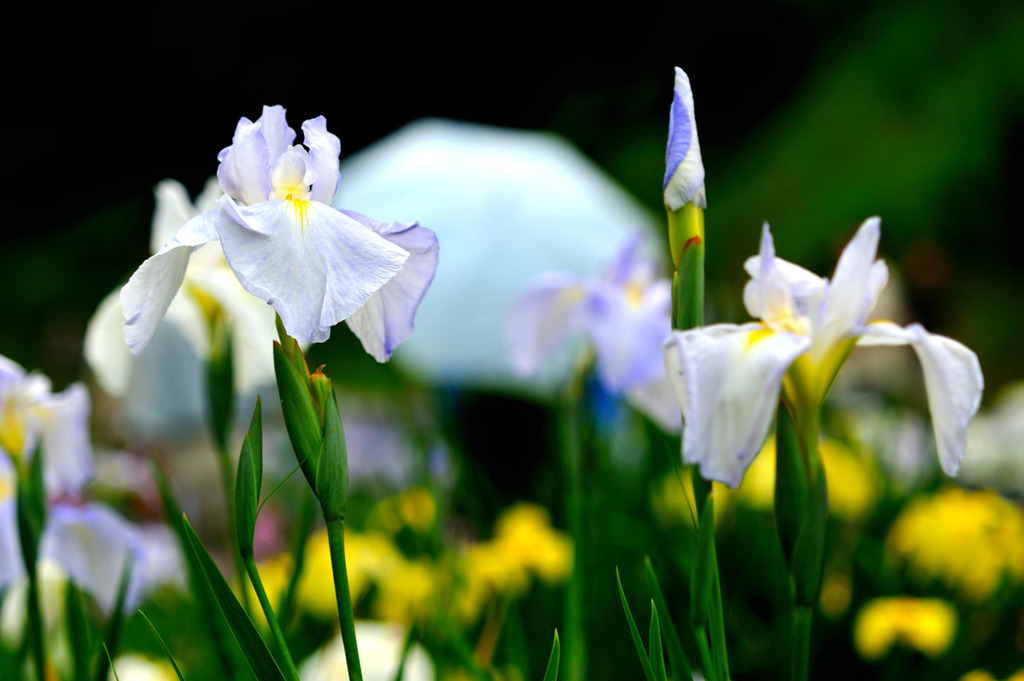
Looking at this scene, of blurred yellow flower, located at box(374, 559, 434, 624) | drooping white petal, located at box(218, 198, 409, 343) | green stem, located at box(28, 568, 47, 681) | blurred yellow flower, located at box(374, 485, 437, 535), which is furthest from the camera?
blurred yellow flower, located at box(374, 485, 437, 535)

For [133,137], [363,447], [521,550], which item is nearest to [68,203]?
[133,137]

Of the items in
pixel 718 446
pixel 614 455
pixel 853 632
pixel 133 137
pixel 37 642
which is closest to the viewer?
pixel 718 446

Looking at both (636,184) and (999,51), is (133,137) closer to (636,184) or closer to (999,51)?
(636,184)

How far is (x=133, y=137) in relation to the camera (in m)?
3.82

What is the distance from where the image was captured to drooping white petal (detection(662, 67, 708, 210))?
35 centimetres

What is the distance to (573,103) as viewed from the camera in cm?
379

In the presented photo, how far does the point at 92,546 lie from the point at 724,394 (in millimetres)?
447

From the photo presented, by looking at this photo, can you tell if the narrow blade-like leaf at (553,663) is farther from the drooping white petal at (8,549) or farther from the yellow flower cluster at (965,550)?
the yellow flower cluster at (965,550)

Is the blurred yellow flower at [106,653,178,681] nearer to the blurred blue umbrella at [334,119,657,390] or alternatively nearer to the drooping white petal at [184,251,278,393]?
the drooping white petal at [184,251,278,393]

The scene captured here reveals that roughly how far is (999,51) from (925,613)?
321 cm

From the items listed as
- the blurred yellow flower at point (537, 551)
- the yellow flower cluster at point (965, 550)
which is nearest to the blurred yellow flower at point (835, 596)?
the yellow flower cluster at point (965, 550)

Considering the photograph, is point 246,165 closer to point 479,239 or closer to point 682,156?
point 682,156

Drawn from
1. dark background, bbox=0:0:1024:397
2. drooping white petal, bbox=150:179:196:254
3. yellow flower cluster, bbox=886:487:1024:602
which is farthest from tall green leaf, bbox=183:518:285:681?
dark background, bbox=0:0:1024:397

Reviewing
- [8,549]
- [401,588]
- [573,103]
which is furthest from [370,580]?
[573,103]
